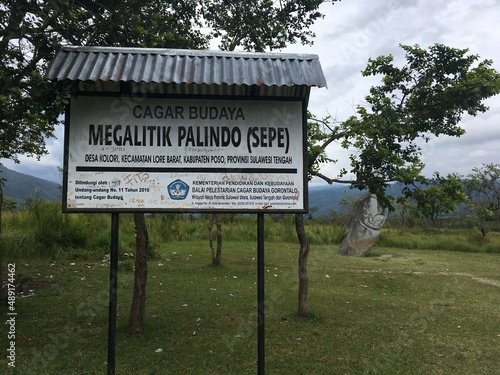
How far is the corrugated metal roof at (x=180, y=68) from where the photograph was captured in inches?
141

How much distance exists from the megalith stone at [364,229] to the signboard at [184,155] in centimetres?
1062

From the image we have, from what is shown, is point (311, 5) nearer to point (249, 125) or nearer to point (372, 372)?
point (249, 125)

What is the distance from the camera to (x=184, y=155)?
3895 mm

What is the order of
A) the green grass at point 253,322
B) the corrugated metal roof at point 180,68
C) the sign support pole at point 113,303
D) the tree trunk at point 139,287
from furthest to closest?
the tree trunk at point 139,287 → the green grass at point 253,322 → the sign support pole at point 113,303 → the corrugated metal roof at point 180,68

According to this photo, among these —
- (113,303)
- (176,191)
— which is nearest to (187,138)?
(176,191)

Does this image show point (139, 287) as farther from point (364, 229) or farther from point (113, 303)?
point (364, 229)

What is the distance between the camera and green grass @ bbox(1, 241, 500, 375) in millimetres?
4469

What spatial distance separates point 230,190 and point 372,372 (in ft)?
8.26

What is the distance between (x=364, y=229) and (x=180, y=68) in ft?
37.9

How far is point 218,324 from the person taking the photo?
568 cm

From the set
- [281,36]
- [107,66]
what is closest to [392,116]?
[281,36]

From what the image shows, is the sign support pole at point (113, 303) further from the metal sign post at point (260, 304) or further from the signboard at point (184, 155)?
the metal sign post at point (260, 304)

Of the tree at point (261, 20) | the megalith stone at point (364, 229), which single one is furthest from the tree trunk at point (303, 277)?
the megalith stone at point (364, 229)

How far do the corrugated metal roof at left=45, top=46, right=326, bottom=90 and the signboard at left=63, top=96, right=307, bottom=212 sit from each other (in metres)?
0.27
